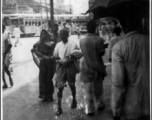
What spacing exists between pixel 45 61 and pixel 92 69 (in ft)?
1.98

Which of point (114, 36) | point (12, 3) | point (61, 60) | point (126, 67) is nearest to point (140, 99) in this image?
point (126, 67)

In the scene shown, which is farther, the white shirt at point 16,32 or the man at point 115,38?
the white shirt at point 16,32

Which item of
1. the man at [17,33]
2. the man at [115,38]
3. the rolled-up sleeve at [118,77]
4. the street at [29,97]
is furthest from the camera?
the man at [17,33]

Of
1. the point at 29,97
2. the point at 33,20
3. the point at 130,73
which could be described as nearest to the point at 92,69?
the point at 130,73

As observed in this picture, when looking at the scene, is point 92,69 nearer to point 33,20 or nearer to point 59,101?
point 59,101

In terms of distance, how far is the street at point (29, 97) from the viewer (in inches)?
90.0

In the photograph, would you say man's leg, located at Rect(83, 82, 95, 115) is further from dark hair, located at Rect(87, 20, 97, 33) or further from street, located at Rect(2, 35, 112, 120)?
dark hair, located at Rect(87, 20, 97, 33)

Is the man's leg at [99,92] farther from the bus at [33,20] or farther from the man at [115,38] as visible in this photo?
the bus at [33,20]

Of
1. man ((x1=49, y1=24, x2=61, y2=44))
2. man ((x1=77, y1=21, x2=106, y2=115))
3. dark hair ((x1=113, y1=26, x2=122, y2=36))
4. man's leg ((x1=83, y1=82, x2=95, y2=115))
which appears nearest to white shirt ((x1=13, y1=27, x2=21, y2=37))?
man ((x1=49, y1=24, x2=61, y2=44))

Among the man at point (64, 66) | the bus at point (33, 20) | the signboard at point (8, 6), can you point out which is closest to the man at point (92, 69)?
the man at point (64, 66)

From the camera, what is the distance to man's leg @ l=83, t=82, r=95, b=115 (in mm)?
2295

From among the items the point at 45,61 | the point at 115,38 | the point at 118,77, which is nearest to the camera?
the point at 118,77

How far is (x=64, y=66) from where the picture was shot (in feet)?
7.63

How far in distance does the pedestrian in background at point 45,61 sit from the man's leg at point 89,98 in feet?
1.39
